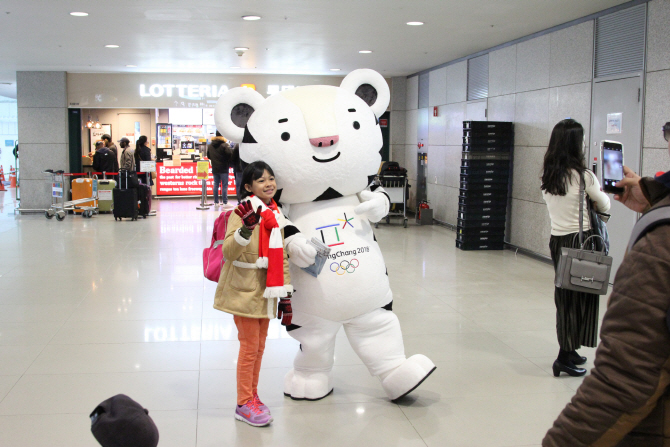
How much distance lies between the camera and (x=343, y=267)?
11.1 ft

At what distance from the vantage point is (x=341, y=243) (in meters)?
3.42

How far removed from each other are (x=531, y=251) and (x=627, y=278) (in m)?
7.48

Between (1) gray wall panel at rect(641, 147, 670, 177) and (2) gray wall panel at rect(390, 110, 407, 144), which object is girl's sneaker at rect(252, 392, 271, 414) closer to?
(1) gray wall panel at rect(641, 147, 670, 177)

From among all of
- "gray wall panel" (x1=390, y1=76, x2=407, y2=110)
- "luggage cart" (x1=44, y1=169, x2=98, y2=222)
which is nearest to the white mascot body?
"luggage cart" (x1=44, y1=169, x2=98, y2=222)

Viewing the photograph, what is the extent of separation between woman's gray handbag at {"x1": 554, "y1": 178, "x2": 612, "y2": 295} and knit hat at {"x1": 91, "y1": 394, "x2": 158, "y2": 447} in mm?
2815

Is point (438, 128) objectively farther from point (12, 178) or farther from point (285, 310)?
point (12, 178)

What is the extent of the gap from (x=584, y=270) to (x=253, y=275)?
1.98 meters

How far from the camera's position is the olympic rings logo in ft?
11.1

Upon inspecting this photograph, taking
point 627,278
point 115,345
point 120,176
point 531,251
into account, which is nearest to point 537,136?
point 531,251

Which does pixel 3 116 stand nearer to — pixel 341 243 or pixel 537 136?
pixel 537 136

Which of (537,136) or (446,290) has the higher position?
(537,136)

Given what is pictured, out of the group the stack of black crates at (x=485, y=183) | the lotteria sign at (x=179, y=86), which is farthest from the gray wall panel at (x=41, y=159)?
the stack of black crates at (x=485, y=183)

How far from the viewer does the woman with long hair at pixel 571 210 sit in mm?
3846

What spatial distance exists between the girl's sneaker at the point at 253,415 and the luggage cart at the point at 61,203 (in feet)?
33.3
